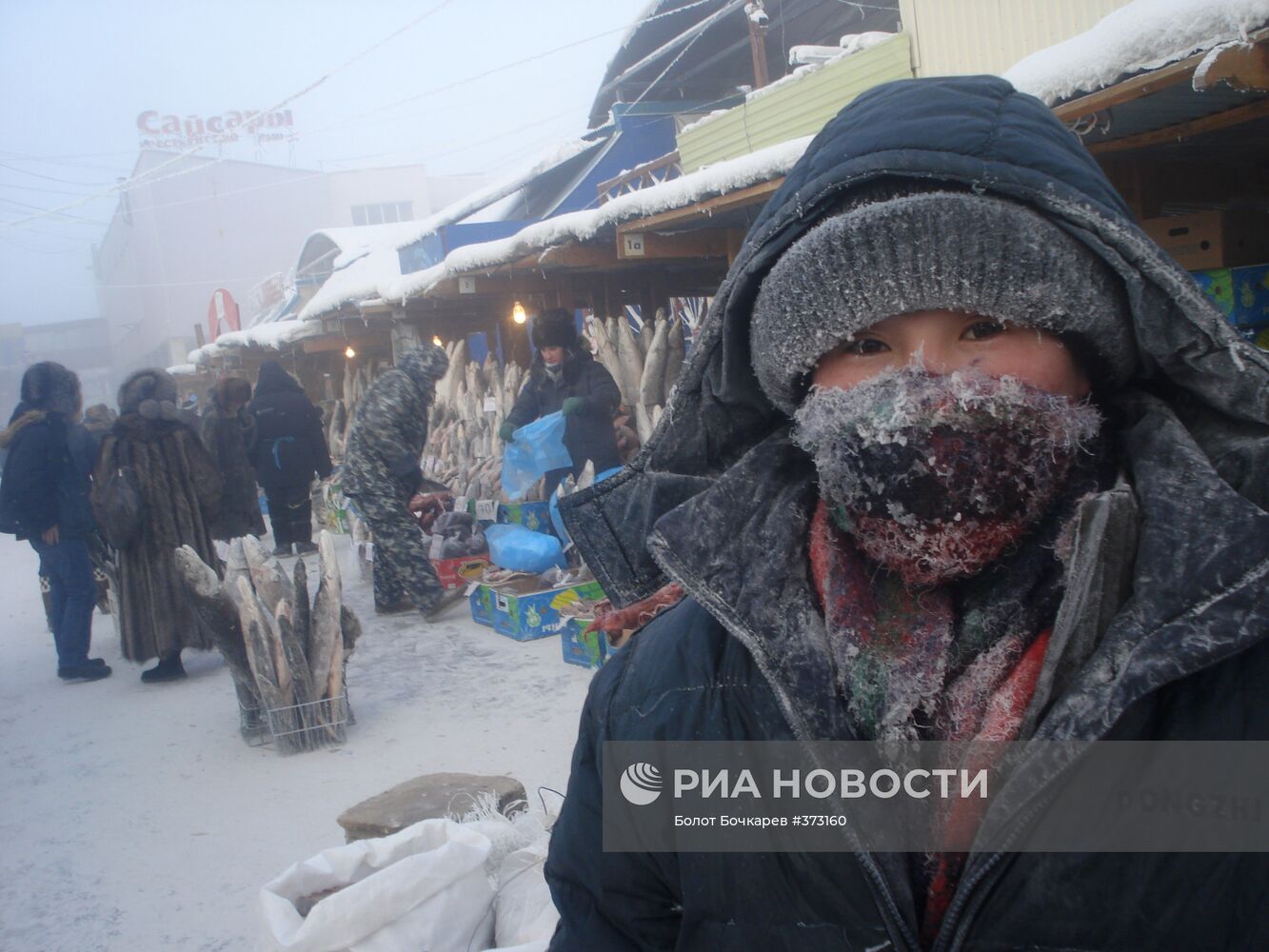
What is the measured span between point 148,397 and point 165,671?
1.72m


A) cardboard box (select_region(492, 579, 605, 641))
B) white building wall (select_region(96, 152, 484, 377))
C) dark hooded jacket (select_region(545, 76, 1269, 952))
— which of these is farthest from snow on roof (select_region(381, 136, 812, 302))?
white building wall (select_region(96, 152, 484, 377))

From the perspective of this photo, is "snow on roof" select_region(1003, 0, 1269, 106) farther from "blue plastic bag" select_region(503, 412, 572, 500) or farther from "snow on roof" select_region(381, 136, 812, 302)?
"blue plastic bag" select_region(503, 412, 572, 500)

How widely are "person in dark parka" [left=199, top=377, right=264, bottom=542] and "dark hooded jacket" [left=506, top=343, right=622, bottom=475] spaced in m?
2.90

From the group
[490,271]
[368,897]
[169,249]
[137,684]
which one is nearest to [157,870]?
[368,897]

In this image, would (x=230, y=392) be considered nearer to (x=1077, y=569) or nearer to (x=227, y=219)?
(x=1077, y=569)

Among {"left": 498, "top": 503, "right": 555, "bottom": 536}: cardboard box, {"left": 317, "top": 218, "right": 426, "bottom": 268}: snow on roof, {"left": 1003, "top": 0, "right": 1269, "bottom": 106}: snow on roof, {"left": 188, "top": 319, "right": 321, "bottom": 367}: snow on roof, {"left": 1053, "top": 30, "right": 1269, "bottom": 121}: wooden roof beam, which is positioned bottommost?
{"left": 498, "top": 503, "right": 555, "bottom": 536}: cardboard box

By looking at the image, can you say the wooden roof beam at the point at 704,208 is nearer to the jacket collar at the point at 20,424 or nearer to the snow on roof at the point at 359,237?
the jacket collar at the point at 20,424

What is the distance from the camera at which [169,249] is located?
47688mm

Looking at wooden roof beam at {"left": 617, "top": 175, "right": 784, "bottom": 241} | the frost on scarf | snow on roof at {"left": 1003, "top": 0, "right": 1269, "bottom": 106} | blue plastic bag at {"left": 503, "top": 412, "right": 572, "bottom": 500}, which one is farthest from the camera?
blue plastic bag at {"left": 503, "top": 412, "right": 572, "bottom": 500}

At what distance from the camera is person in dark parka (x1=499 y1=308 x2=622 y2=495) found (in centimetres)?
632

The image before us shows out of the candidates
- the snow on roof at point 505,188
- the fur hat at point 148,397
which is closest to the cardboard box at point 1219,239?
the fur hat at point 148,397

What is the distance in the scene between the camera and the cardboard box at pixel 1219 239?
130 inches

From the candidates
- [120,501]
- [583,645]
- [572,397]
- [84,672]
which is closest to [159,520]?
[120,501]

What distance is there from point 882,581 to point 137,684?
6071mm
